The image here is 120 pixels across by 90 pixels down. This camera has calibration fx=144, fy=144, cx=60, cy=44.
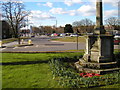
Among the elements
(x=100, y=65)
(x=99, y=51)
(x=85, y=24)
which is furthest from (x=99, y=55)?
(x=85, y=24)

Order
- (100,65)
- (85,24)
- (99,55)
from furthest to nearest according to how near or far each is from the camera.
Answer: (85,24) → (99,55) → (100,65)

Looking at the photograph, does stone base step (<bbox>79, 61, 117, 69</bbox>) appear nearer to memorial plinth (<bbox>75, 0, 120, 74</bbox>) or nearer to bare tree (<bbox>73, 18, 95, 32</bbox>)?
memorial plinth (<bbox>75, 0, 120, 74</bbox>)

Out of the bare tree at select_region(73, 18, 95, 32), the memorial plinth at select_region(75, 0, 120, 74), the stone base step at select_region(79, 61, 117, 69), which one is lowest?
the stone base step at select_region(79, 61, 117, 69)

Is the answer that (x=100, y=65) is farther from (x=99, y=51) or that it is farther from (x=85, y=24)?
(x=85, y=24)

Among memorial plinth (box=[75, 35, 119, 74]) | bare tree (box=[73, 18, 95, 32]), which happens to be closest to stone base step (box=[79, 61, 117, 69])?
memorial plinth (box=[75, 35, 119, 74])

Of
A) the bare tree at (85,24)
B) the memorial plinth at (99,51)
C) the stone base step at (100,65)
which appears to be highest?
the bare tree at (85,24)

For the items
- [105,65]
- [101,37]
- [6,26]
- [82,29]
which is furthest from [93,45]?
[82,29]

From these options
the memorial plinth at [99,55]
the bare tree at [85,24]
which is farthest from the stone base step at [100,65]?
the bare tree at [85,24]

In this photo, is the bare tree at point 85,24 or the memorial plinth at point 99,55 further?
the bare tree at point 85,24

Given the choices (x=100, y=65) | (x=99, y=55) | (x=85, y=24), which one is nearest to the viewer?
(x=100, y=65)

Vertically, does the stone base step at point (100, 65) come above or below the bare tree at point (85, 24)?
below

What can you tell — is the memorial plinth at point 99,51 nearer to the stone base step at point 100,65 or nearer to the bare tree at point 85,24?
the stone base step at point 100,65

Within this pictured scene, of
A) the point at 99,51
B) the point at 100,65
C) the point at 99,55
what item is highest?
the point at 99,51

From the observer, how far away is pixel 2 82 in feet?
19.9
